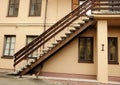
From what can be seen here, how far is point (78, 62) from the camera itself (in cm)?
1177

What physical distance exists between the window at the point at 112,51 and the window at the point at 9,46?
7.03m

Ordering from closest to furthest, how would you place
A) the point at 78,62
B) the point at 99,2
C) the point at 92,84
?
the point at 92,84 < the point at 99,2 < the point at 78,62

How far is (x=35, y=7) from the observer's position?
13906mm

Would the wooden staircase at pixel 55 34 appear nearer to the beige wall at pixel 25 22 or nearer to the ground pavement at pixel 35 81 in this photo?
the ground pavement at pixel 35 81

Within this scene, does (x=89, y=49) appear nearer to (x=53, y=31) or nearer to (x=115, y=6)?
(x=53, y=31)

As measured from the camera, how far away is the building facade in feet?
34.1

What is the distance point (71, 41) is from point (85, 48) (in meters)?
1.05

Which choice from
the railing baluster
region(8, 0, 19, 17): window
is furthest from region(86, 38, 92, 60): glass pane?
region(8, 0, 19, 17): window

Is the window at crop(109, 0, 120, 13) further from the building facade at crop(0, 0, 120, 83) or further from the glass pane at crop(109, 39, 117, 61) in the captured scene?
the glass pane at crop(109, 39, 117, 61)

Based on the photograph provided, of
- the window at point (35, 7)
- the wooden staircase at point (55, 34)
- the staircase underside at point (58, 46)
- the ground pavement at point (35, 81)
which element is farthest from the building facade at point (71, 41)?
the ground pavement at point (35, 81)

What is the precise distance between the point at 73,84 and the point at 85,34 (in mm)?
3494

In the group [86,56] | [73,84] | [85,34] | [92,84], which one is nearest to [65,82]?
[73,84]

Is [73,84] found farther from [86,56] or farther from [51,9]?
[51,9]

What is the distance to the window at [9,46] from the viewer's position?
13.7 meters
